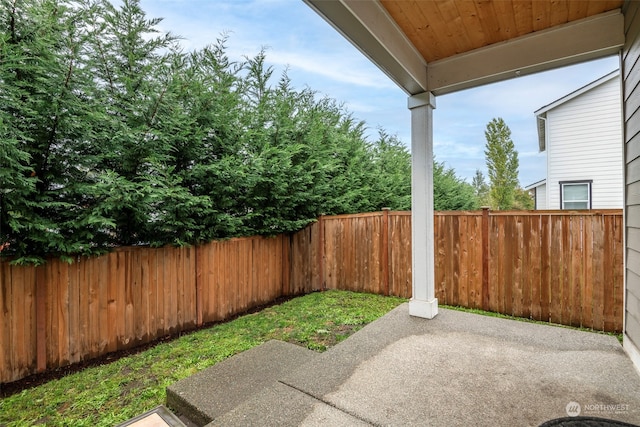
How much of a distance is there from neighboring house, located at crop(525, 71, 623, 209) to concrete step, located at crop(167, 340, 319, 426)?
7788mm

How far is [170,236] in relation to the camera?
11.7 ft

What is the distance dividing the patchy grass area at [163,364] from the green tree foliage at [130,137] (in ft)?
3.81

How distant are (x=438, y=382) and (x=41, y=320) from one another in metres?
3.49

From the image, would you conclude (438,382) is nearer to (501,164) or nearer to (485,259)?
(485,259)

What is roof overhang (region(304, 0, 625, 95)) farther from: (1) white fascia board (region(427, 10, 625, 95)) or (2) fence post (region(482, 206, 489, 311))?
(2) fence post (region(482, 206, 489, 311))

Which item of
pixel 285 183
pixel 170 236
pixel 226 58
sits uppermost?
pixel 226 58

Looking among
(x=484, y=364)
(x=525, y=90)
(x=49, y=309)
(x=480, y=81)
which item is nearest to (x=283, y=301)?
(x=49, y=309)

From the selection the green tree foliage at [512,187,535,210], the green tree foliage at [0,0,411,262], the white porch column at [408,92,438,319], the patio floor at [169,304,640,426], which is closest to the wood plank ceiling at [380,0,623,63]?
the white porch column at [408,92,438,319]

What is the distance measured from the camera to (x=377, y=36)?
197cm

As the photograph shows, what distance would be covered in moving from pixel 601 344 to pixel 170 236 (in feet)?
14.6

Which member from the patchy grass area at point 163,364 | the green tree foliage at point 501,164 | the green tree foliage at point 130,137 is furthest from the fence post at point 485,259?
the green tree foliage at point 501,164

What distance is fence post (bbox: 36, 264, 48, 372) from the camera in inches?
105

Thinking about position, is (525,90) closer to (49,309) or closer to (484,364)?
(484,364)

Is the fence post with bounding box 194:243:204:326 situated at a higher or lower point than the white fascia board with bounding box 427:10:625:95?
lower
